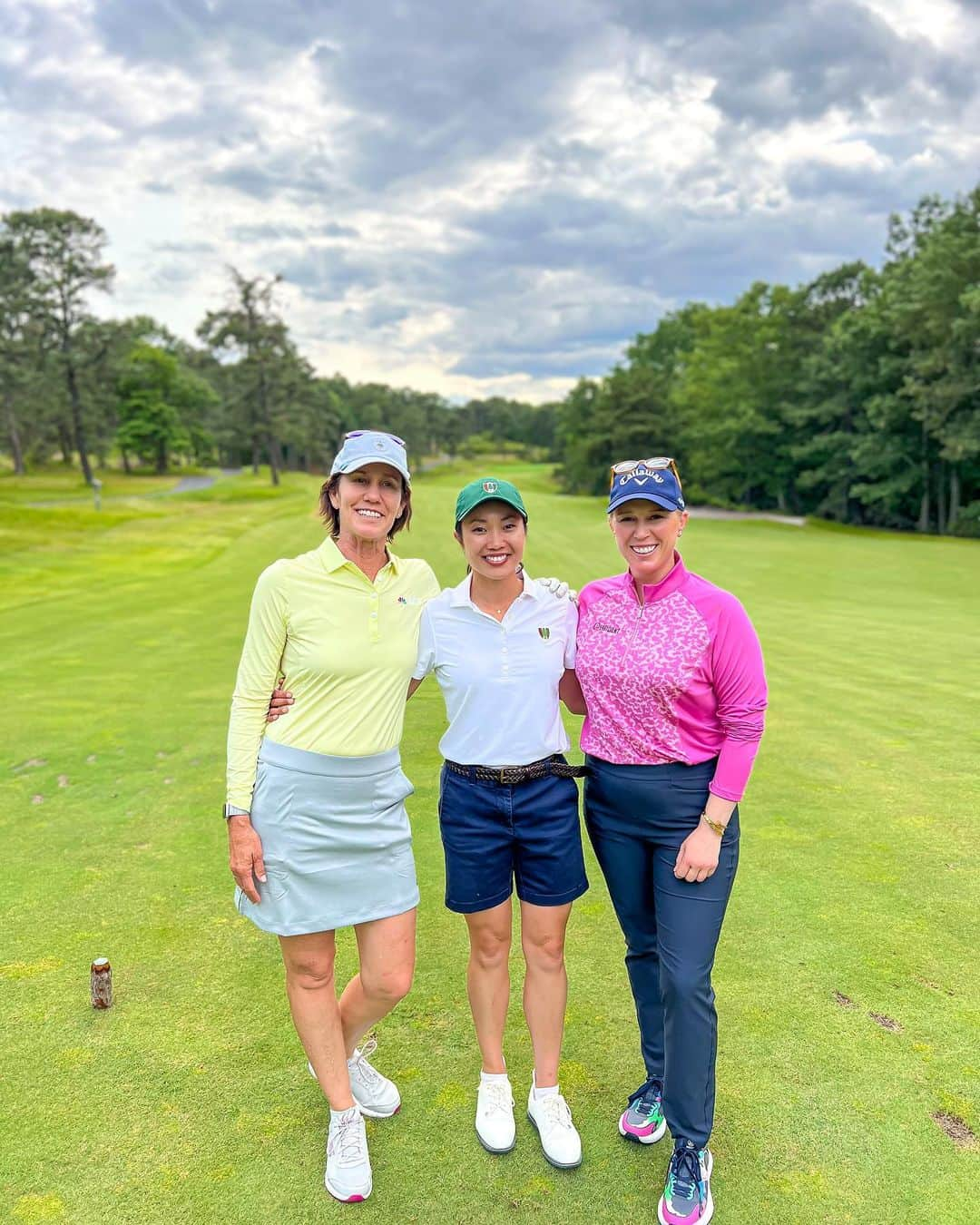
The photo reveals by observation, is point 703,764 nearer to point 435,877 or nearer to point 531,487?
point 435,877

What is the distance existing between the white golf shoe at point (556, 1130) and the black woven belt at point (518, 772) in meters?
1.21

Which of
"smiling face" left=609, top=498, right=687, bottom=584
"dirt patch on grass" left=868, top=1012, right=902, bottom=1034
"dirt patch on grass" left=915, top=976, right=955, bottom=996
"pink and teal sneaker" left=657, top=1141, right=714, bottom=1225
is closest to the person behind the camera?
"pink and teal sneaker" left=657, top=1141, right=714, bottom=1225

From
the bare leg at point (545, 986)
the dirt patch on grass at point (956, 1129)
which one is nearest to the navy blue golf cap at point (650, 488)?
the bare leg at point (545, 986)

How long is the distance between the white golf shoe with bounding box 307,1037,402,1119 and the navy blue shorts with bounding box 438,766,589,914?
0.76 m

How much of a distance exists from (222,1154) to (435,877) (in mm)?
2025

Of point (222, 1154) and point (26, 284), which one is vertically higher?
point (26, 284)

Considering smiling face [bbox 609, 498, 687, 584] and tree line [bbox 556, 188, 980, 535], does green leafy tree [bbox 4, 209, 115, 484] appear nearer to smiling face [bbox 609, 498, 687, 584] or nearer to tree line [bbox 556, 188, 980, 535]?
tree line [bbox 556, 188, 980, 535]

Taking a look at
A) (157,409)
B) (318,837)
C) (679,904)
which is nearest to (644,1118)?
(679,904)

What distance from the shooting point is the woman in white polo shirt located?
2.80 m

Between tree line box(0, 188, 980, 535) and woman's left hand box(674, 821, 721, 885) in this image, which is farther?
tree line box(0, 188, 980, 535)

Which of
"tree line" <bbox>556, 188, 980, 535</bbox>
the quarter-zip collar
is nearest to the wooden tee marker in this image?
the quarter-zip collar

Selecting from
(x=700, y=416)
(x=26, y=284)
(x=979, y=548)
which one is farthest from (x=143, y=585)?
(x=700, y=416)

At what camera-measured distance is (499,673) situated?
280 centimetres

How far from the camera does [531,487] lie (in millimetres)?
68438
